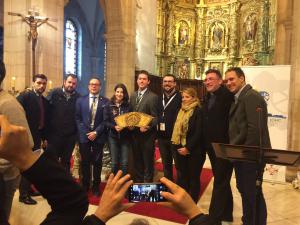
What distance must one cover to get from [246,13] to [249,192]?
629 inches

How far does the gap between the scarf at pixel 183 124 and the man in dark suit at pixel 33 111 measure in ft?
6.14

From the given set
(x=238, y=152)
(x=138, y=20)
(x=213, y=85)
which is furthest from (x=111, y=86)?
(x=238, y=152)

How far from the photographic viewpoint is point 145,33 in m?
12.8

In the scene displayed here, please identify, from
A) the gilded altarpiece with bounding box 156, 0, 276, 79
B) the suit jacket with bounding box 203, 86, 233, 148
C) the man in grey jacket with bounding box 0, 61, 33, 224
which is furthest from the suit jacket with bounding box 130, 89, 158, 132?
the gilded altarpiece with bounding box 156, 0, 276, 79

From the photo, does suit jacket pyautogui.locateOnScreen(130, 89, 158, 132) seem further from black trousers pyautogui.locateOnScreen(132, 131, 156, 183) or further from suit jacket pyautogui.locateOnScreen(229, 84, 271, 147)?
suit jacket pyautogui.locateOnScreen(229, 84, 271, 147)

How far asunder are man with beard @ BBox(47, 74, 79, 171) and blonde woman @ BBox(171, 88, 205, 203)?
1.56m

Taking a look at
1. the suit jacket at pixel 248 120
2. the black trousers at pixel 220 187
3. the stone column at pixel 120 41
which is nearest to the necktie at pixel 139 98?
the black trousers at pixel 220 187

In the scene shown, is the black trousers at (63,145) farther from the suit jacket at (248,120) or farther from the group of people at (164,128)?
the suit jacket at (248,120)

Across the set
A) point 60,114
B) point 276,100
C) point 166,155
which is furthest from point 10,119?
point 276,100

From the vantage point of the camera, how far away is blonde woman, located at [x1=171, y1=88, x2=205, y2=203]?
420 centimetres

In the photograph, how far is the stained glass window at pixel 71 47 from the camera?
1789 centimetres

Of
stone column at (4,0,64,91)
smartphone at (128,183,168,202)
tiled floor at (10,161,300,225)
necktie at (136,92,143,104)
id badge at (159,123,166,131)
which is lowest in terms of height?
tiled floor at (10,161,300,225)

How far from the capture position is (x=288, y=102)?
5703mm

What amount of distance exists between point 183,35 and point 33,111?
50.2 ft
